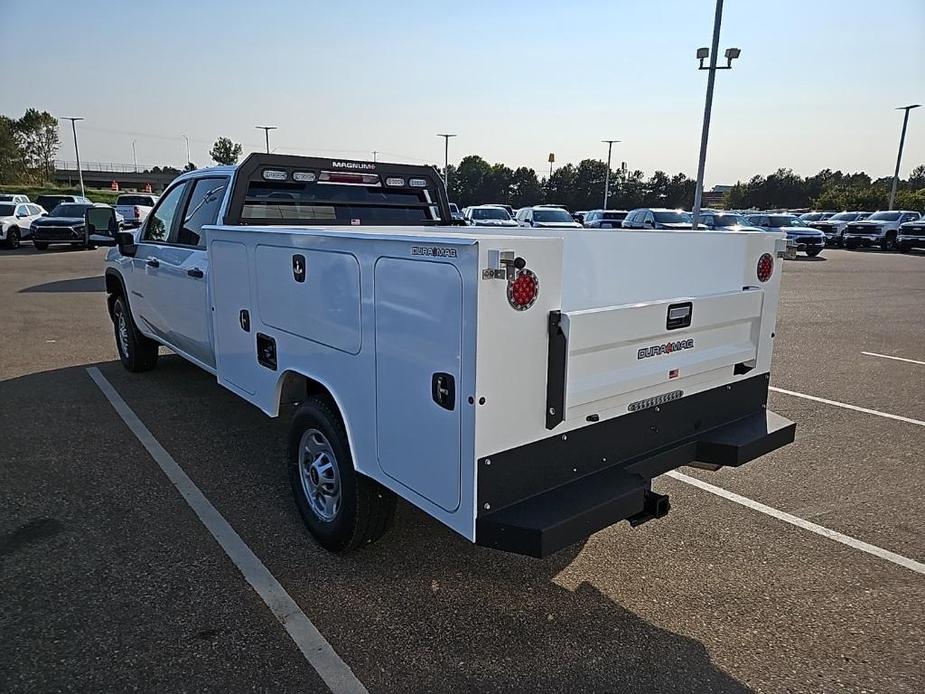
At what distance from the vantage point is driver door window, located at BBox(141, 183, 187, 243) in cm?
585

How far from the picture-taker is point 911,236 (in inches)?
1121

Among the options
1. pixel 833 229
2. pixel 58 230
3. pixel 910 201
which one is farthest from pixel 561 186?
pixel 58 230

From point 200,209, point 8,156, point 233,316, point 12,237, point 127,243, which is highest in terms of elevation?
point 8,156

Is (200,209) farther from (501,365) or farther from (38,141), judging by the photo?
(38,141)

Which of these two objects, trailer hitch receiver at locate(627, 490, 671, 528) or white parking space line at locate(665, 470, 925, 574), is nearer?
trailer hitch receiver at locate(627, 490, 671, 528)

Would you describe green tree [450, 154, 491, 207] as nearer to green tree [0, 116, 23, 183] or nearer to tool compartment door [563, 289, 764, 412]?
green tree [0, 116, 23, 183]

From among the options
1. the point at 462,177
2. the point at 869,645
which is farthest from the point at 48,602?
the point at 462,177

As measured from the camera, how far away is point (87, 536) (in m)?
3.68

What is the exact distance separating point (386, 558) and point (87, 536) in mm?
1662

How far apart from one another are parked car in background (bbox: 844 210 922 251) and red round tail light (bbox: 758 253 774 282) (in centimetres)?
3259

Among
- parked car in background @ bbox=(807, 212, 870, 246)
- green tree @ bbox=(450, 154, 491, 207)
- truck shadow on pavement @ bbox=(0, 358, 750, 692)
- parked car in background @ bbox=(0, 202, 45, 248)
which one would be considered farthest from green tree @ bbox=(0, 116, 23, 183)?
truck shadow on pavement @ bbox=(0, 358, 750, 692)

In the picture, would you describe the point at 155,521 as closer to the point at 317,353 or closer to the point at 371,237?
the point at 317,353

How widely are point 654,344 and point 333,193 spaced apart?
346 cm

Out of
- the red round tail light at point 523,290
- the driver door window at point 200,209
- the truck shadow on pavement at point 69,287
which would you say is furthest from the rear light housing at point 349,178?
the truck shadow on pavement at point 69,287
